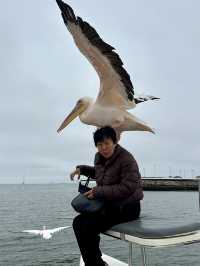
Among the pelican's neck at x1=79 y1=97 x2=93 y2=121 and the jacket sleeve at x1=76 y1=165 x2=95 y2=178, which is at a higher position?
the pelican's neck at x1=79 y1=97 x2=93 y2=121

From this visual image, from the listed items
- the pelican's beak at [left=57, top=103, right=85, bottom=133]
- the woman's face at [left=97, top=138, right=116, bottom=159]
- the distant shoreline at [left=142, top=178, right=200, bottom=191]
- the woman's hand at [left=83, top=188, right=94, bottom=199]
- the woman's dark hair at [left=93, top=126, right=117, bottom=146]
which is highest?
the distant shoreline at [left=142, top=178, right=200, bottom=191]

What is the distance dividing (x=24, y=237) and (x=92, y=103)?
789 inches

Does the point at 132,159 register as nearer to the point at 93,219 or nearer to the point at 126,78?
the point at 93,219

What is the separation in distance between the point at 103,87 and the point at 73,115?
0.47 meters

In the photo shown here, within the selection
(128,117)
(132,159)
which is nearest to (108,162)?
(132,159)

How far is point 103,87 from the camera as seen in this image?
5.80 meters

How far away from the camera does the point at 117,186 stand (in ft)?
13.9

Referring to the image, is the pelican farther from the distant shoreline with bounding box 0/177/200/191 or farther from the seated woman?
the distant shoreline with bounding box 0/177/200/191

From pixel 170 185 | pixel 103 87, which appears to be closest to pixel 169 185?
pixel 170 185

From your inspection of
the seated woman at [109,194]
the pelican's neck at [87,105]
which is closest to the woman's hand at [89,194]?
the seated woman at [109,194]

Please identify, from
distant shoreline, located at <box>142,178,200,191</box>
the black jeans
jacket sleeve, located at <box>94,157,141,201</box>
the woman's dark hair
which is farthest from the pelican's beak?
distant shoreline, located at <box>142,178,200,191</box>

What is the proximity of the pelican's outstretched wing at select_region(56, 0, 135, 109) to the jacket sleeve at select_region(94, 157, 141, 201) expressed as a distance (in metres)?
1.56

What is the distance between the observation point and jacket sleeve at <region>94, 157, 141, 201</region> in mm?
4230

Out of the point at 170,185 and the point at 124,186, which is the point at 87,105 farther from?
the point at 170,185
